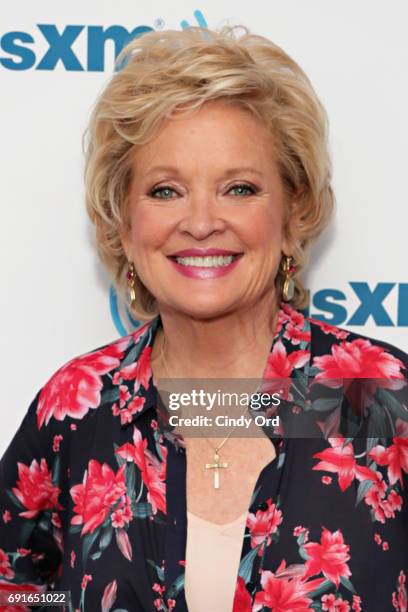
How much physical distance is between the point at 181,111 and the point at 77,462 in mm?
711

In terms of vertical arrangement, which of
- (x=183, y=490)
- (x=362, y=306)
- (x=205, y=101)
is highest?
(x=205, y=101)

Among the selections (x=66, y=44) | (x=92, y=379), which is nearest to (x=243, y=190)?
(x=92, y=379)

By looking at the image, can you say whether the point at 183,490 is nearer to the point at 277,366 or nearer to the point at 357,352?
the point at 277,366

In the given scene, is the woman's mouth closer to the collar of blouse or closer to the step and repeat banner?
the collar of blouse

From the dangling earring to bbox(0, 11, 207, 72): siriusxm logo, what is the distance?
585 mm

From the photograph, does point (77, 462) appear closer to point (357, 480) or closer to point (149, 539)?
point (149, 539)

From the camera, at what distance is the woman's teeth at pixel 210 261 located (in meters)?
1.62

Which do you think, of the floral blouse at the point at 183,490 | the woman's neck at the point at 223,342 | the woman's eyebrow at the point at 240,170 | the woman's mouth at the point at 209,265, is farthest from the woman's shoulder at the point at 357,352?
the woman's eyebrow at the point at 240,170

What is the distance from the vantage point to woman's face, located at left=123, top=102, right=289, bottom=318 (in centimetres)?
158

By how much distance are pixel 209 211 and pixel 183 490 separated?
0.51 m

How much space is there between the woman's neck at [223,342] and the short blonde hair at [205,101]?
0.42ft

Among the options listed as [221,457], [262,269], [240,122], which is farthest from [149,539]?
[240,122]

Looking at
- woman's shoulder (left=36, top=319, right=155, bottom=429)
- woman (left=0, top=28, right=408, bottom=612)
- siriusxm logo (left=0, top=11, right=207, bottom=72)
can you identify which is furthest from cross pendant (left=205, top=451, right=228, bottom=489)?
siriusxm logo (left=0, top=11, right=207, bottom=72)

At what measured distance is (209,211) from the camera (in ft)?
5.16
